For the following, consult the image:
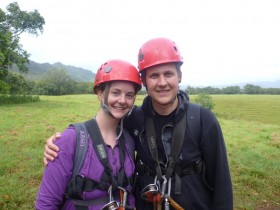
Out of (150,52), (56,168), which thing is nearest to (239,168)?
(150,52)

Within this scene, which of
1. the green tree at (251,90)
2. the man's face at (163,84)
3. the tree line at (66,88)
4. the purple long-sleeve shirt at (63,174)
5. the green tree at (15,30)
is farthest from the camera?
the green tree at (251,90)

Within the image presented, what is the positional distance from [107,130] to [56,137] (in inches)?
24.0

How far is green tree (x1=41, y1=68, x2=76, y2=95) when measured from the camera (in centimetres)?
7356

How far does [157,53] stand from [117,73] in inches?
21.2

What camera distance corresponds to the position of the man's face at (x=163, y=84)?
321cm

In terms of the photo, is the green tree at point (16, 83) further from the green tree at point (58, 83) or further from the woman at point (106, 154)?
the green tree at point (58, 83)

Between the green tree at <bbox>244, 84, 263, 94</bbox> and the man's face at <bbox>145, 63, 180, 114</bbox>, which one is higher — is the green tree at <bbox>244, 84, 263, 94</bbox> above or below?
above

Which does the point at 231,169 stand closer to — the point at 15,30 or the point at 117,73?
the point at 117,73

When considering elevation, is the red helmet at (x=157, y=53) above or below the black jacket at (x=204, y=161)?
above

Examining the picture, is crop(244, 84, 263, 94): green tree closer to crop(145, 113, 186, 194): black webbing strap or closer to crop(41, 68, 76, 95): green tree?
crop(41, 68, 76, 95): green tree

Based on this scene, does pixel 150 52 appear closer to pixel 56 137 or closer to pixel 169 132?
pixel 169 132

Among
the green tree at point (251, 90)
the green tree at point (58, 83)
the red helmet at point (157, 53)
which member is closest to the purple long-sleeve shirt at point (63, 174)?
the red helmet at point (157, 53)

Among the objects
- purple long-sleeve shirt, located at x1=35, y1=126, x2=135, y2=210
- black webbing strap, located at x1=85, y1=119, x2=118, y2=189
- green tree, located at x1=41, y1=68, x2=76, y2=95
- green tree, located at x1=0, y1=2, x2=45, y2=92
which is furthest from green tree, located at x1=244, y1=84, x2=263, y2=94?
purple long-sleeve shirt, located at x1=35, y1=126, x2=135, y2=210

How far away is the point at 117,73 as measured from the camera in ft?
10.4
